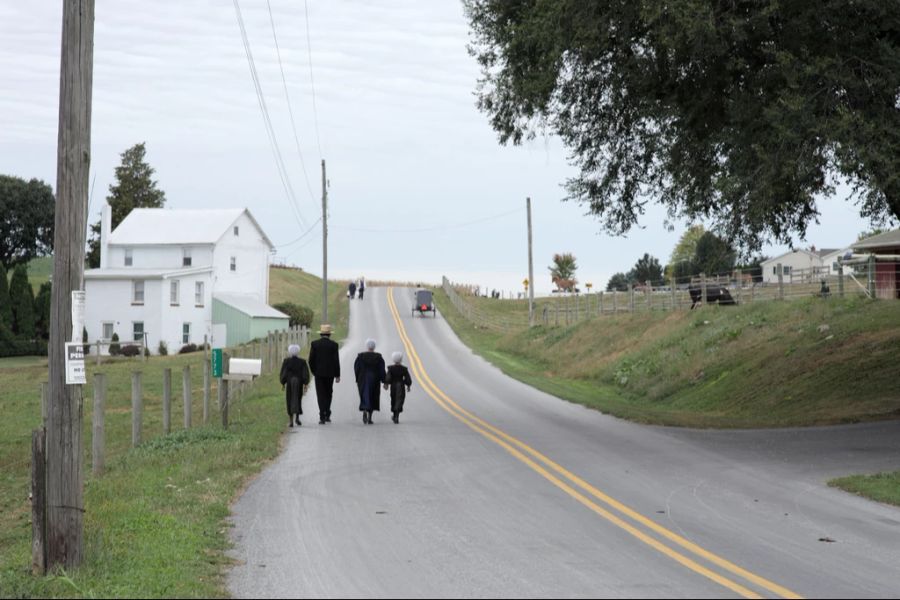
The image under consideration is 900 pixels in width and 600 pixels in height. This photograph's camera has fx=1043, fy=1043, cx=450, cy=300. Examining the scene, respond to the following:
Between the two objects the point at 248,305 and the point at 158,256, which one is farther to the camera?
the point at 158,256

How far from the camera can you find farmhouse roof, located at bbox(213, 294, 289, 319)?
6488 cm

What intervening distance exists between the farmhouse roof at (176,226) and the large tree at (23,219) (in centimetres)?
3016

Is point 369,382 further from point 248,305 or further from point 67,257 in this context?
point 248,305

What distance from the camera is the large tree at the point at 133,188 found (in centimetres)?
9531

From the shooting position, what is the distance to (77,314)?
9180 millimetres

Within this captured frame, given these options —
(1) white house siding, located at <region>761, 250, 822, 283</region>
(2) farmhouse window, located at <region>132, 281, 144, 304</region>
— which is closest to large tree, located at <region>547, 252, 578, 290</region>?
(1) white house siding, located at <region>761, 250, 822, 283</region>

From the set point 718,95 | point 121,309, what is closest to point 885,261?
point 718,95

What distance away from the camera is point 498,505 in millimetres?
11531

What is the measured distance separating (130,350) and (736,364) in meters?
37.1

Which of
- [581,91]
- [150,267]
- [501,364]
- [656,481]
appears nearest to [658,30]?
[581,91]

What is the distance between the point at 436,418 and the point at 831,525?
1270 centimetres

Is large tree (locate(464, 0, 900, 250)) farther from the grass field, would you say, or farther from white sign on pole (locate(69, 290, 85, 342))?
white sign on pole (locate(69, 290, 85, 342))

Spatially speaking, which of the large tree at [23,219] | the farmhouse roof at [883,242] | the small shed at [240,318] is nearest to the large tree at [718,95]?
the farmhouse roof at [883,242]

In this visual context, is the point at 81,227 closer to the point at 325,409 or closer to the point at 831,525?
the point at 831,525
